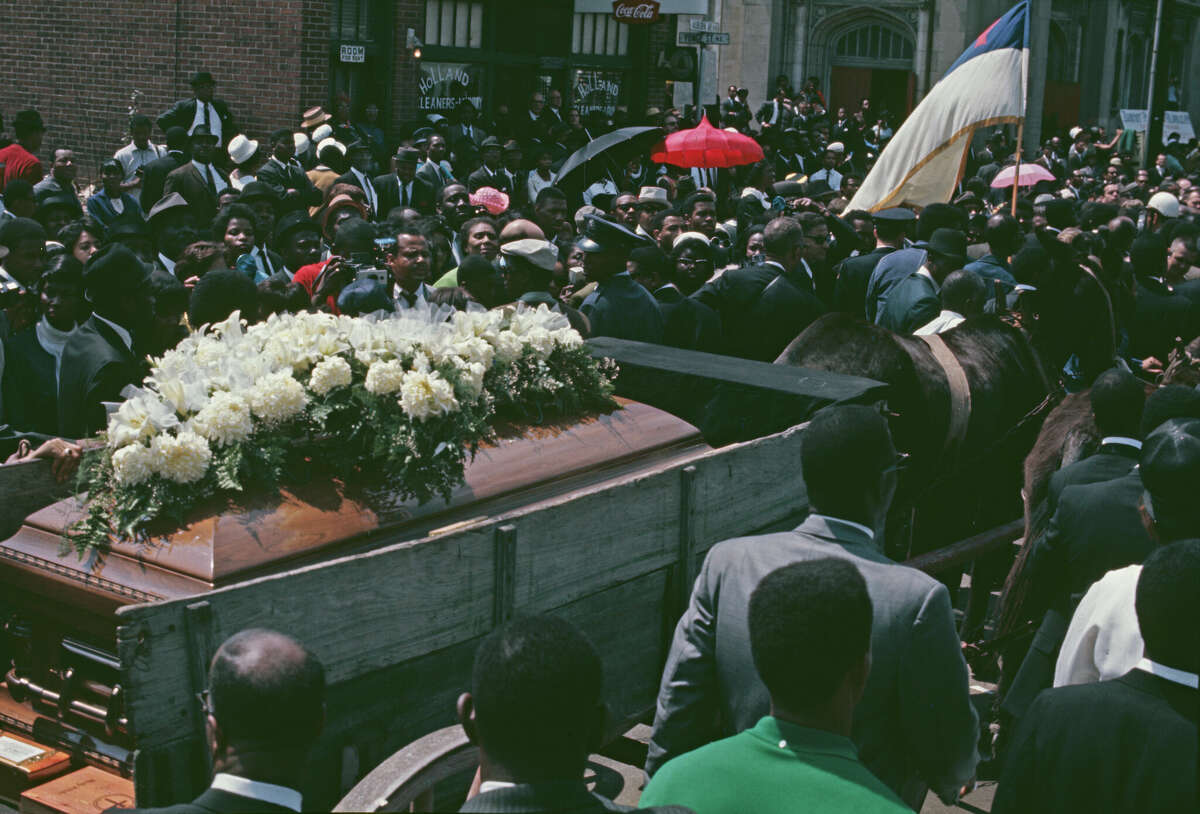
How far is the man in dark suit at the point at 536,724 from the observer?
8.14 feet

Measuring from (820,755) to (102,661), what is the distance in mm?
2651

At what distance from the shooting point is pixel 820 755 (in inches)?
110

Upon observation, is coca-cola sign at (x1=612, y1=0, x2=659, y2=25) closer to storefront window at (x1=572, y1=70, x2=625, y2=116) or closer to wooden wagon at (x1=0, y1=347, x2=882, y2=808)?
storefront window at (x1=572, y1=70, x2=625, y2=116)

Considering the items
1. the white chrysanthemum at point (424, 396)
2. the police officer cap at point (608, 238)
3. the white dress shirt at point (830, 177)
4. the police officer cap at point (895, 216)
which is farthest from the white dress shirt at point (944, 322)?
the white dress shirt at point (830, 177)

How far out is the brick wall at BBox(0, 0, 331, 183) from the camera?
57.2 feet

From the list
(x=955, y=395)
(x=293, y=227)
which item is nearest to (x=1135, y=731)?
(x=955, y=395)

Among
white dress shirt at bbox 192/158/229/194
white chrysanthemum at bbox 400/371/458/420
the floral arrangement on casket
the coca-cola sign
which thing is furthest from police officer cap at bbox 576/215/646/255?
the coca-cola sign

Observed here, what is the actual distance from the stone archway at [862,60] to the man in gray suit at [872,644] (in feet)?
113

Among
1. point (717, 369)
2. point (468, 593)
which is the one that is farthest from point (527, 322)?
point (468, 593)

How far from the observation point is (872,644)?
3.41 meters

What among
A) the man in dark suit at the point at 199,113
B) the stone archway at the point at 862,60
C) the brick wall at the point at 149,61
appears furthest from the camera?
the stone archway at the point at 862,60

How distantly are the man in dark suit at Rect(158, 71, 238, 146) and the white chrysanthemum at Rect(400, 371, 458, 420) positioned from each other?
39.8ft

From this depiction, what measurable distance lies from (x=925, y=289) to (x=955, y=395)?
2004mm

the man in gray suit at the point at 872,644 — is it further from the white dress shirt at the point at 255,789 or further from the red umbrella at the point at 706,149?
the red umbrella at the point at 706,149
